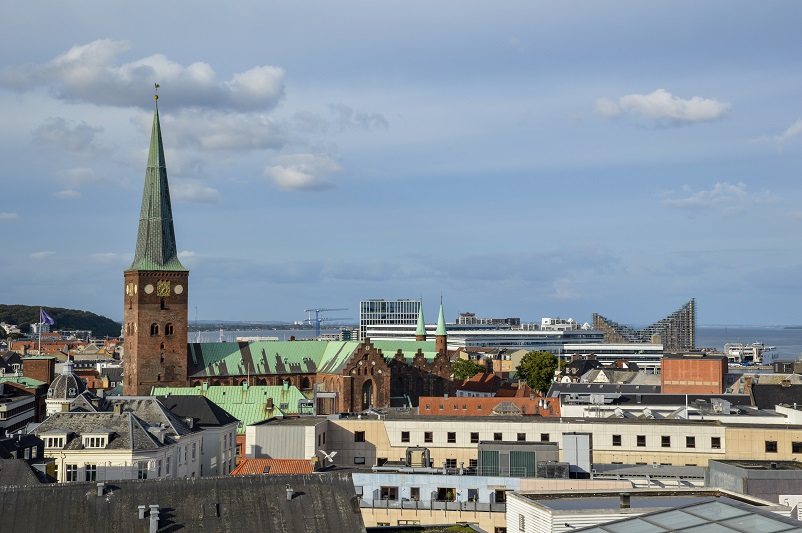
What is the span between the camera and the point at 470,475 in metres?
58.5

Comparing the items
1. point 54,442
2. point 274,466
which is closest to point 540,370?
point 274,466

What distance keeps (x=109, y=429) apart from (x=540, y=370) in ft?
329

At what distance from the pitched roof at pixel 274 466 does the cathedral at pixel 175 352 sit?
177 ft

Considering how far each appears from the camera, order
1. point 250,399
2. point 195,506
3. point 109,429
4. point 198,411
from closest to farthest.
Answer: point 195,506, point 109,429, point 198,411, point 250,399

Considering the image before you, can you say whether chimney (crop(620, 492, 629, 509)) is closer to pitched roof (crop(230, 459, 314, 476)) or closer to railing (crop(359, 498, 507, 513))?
railing (crop(359, 498, 507, 513))

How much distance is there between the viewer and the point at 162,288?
440 feet

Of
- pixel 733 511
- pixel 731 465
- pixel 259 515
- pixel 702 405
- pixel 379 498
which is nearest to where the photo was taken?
pixel 733 511

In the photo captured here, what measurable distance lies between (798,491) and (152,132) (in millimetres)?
102143

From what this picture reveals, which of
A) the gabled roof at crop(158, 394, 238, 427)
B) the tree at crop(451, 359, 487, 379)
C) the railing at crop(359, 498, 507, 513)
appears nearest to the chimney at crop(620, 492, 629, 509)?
the railing at crop(359, 498, 507, 513)

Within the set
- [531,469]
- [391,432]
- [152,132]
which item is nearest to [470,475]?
[531,469]

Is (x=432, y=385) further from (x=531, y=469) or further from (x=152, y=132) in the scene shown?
(x=531, y=469)

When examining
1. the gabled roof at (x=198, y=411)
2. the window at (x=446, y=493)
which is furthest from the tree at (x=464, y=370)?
the window at (x=446, y=493)

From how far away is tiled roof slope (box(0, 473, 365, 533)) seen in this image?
146ft

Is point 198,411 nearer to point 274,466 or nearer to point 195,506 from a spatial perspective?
point 274,466
